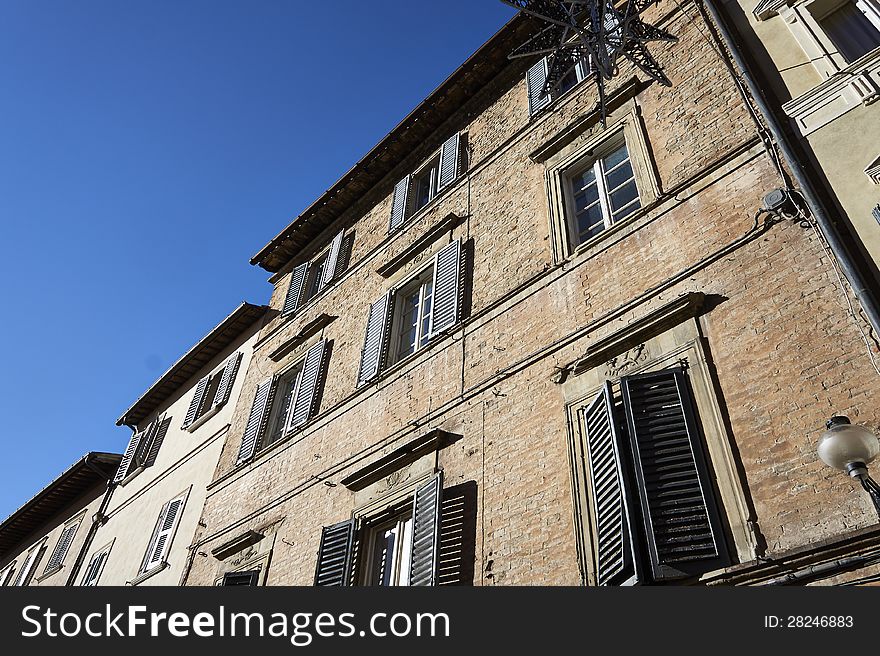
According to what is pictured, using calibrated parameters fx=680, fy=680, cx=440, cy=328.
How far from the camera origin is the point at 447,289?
30.0 ft

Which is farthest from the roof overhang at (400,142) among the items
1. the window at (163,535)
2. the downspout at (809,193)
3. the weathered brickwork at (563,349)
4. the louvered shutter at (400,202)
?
the window at (163,535)

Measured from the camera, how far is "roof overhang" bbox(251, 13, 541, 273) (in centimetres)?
1226

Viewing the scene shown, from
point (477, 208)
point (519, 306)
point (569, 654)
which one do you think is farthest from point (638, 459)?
point (477, 208)

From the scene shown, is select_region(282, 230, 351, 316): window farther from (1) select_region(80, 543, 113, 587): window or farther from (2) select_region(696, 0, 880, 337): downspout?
(2) select_region(696, 0, 880, 337): downspout

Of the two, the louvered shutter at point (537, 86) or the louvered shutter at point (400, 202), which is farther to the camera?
the louvered shutter at point (400, 202)

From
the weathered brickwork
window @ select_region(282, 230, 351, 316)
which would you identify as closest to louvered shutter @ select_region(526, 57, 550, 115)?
the weathered brickwork

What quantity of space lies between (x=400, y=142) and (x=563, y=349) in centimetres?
809

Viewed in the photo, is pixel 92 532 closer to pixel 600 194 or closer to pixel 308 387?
pixel 308 387

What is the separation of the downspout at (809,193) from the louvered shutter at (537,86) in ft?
10.1

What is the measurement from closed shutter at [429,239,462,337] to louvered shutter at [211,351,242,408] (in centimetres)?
672

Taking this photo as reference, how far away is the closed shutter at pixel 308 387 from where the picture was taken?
1044 centimetres

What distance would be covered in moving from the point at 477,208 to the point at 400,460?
4116 mm

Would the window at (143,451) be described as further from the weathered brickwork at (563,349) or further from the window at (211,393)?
the weathered brickwork at (563,349)

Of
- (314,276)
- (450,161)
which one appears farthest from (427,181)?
(314,276)
